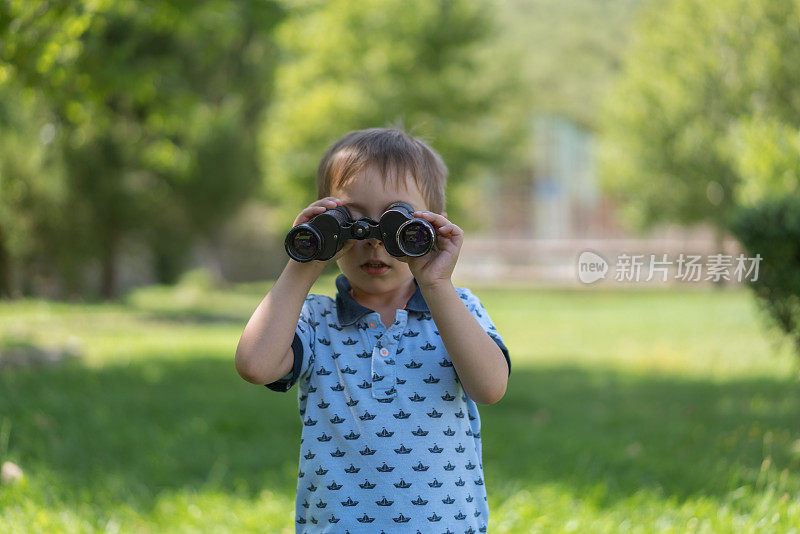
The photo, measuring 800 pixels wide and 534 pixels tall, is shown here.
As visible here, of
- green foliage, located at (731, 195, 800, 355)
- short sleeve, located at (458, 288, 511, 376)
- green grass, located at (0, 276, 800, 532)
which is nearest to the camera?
short sleeve, located at (458, 288, 511, 376)

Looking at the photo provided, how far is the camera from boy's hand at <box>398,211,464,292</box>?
2.01 metres

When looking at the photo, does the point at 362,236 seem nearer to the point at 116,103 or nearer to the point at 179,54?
the point at 179,54

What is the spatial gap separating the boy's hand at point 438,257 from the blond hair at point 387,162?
188 mm

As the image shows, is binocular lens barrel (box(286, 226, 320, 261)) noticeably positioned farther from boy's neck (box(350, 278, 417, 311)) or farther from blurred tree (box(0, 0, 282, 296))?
blurred tree (box(0, 0, 282, 296))

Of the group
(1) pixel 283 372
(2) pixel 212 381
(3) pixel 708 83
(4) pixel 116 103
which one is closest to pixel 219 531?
(1) pixel 283 372

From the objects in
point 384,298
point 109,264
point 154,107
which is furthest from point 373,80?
point 384,298

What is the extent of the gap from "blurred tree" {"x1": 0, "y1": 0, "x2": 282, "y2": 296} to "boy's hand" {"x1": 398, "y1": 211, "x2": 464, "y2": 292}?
434 cm

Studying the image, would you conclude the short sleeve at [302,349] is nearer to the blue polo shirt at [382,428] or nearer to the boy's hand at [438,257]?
the blue polo shirt at [382,428]

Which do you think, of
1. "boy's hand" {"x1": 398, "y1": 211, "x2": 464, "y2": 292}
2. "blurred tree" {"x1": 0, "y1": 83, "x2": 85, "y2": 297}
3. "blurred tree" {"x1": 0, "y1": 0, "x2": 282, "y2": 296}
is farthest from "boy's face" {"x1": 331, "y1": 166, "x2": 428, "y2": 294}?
"blurred tree" {"x1": 0, "y1": 83, "x2": 85, "y2": 297}

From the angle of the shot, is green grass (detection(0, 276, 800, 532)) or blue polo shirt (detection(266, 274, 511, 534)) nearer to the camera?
blue polo shirt (detection(266, 274, 511, 534))

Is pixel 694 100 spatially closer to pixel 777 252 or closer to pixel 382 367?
pixel 777 252

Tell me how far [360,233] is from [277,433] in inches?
145

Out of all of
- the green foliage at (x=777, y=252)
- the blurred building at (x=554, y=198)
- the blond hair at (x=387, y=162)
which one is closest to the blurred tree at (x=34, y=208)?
the green foliage at (x=777, y=252)

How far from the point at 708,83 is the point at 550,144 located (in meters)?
21.7
